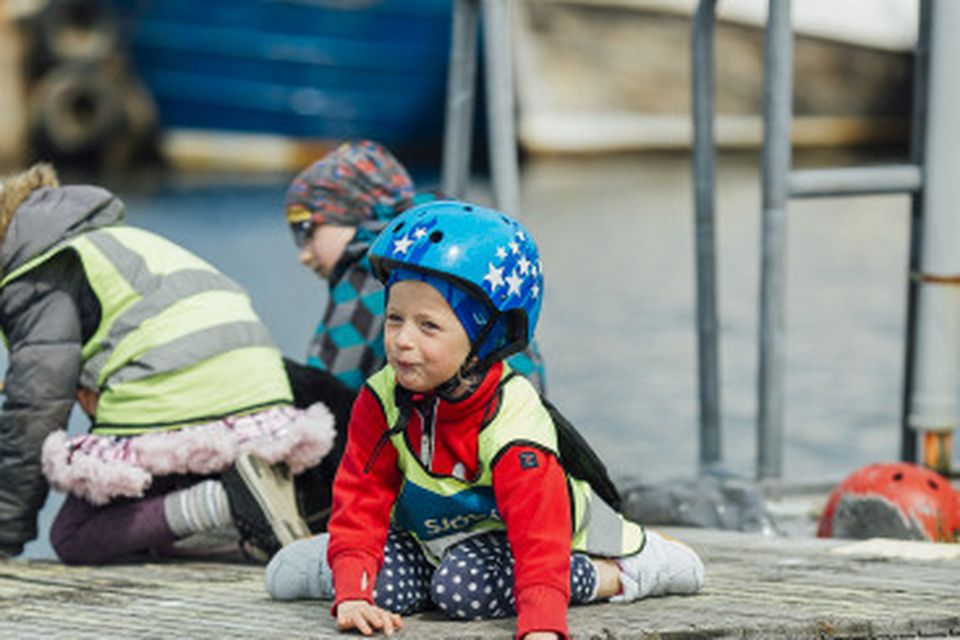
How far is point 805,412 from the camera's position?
12.5 m

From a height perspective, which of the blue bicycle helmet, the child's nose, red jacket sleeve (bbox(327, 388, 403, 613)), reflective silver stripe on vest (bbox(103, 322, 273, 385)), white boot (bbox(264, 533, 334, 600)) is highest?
the blue bicycle helmet

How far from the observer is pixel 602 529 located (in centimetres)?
429

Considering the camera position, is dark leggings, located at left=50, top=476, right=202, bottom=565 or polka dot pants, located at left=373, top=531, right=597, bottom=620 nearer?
polka dot pants, located at left=373, top=531, right=597, bottom=620

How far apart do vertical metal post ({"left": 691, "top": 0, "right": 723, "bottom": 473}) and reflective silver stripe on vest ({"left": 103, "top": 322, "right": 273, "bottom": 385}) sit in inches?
93.6

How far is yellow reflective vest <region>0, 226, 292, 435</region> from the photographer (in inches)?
210

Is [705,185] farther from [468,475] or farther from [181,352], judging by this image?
[468,475]

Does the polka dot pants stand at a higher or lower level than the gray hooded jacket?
lower

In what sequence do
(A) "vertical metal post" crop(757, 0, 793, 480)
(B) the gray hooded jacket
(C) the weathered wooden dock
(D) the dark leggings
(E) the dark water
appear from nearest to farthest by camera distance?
1. (C) the weathered wooden dock
2. (B) the gray hooded jacket
3. (D) the dark leggings
4. (A) "vertical metal post" crop(757, 0, 793, 480)
5. (E) the dark water

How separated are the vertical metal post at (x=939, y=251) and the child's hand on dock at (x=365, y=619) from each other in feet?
11.3

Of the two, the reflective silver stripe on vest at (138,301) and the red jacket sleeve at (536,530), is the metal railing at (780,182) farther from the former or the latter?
the red jacket sleeve at (536,530)

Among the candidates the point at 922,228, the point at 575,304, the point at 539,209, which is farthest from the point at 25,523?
the point at 539,209

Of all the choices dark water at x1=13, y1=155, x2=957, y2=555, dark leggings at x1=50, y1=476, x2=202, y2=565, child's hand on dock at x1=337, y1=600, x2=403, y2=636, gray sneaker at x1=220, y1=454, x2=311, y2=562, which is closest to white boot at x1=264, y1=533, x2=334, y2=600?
child's hand on dock at x1=337, y1=600, x2=403, y2=636

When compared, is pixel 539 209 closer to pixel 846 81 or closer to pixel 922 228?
pixel 846 81

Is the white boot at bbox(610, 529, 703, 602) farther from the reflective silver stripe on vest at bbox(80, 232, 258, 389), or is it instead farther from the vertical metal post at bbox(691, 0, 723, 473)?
the vertical metal post at bbox(691, 0, 723, 473)
